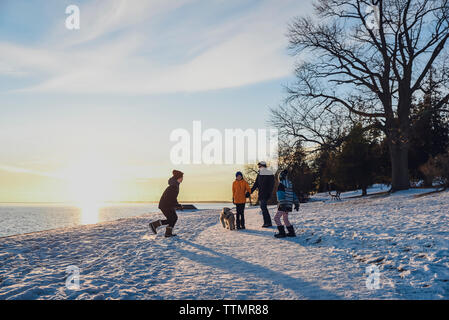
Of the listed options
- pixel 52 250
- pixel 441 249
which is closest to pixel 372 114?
pixel 441 249

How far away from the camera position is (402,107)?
23406 millimetres

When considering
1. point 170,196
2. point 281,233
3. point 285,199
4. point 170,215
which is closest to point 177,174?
point 170,196

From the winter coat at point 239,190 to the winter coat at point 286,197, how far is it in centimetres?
286

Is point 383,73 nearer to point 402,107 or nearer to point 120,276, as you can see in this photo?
point 402,107

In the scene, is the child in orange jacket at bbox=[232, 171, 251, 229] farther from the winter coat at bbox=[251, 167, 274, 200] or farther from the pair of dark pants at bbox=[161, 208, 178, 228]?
the pair of dark pants at bbox=[161, 208, 178, 228]

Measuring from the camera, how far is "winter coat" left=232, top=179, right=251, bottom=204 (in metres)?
11.7

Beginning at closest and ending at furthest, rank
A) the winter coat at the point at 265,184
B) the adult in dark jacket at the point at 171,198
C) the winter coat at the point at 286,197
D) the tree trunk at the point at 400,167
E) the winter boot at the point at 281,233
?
the winter coat at the point at 286,197
the winter boot at the point at 281,233
the adult in dark jacket at the point at 171,198
the winter coat at the point at 265,184
the tree trunk at the point at 400,167

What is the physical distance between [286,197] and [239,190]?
3.20 metres

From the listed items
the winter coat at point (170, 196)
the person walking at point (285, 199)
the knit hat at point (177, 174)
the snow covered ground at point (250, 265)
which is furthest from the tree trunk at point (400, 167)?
the winter coat at point (170, 196)

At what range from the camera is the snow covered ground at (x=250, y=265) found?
15.7 feet

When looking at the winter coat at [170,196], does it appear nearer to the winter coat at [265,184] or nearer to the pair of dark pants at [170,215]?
the pair of dark pants at [170,215]

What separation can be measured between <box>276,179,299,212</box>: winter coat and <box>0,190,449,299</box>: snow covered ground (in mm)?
944

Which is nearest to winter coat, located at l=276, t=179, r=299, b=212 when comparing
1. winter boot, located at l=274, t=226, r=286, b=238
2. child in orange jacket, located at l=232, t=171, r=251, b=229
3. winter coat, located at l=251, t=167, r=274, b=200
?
winter boot, located at l=274, t=226, r=286, b=238
